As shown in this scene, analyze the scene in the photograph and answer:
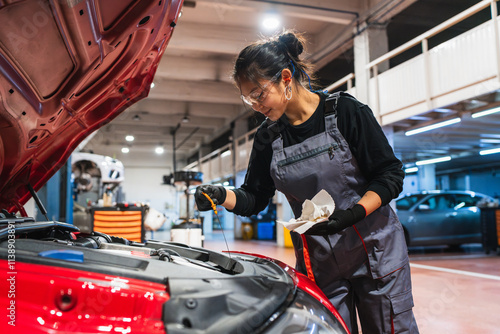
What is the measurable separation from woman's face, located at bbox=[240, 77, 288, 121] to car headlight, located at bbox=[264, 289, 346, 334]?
0.61 m

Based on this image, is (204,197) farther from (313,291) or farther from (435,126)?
(435,126)


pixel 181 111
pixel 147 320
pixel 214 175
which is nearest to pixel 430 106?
pixel 147 320

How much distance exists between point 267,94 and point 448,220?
22.9ft

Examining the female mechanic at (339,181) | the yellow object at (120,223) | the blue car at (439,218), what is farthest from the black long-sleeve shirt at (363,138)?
the blue car at (439,218)

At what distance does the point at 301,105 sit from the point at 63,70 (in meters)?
0.77

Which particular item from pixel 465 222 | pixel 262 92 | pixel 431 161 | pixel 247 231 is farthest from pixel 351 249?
pixel 431 161

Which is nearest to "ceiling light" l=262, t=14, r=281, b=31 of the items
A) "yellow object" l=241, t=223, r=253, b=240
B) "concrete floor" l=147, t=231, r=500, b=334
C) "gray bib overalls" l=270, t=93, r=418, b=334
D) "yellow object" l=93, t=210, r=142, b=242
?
"yellow object" l=93, t=210, r=142, b=242

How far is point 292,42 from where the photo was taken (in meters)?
1.38

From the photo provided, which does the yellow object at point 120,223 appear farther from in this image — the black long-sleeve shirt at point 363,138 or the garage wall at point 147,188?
the garage wall at point 147,188

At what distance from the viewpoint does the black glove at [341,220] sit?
114 centimetres

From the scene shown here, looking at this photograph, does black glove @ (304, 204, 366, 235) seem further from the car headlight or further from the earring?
the earring

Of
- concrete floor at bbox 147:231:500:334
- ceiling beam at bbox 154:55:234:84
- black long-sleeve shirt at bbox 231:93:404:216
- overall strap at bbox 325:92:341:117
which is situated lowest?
concrete floor at bbox 147:231:500:334

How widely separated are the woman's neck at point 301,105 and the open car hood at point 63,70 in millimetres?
482

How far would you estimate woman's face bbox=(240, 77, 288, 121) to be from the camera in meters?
1.30
